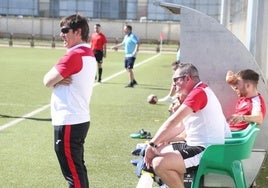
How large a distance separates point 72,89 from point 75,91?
3cm

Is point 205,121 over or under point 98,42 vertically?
over

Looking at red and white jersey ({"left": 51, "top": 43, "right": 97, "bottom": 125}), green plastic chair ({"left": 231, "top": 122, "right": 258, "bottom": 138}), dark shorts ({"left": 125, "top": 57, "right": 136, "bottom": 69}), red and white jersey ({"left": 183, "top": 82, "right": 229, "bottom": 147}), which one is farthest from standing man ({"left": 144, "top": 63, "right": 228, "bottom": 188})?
dark shorts ({"left": 125, "top": 57, "right": 136, "bottom": 69})

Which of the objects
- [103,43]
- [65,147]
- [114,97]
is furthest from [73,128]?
[103,43]

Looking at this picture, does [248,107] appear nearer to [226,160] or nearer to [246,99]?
[246,99]

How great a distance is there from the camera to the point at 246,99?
6.62m

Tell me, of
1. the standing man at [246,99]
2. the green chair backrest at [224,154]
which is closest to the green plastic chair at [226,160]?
the green chair backrest at [224,154]

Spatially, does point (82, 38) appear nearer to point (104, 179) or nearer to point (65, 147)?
point (65, 147)

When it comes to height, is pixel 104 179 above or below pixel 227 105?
below

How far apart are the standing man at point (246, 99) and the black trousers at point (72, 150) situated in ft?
5.45

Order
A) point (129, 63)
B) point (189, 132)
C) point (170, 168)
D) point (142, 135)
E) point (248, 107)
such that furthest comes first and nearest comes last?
point (129, 63)
point (142, 135)
point (248, 107)
point (189, 132)
point (170, 168)

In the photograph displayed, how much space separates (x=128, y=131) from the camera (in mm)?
10836

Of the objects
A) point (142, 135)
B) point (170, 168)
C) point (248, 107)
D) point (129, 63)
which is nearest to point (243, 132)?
point (248, 107)

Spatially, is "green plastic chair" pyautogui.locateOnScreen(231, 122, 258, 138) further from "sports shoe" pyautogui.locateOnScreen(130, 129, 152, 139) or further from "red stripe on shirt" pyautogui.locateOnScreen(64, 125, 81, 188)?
"sports shoe" pyautogui.locateOnScreen(130, 129, 152, 139)

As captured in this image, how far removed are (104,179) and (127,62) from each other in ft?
41.5
